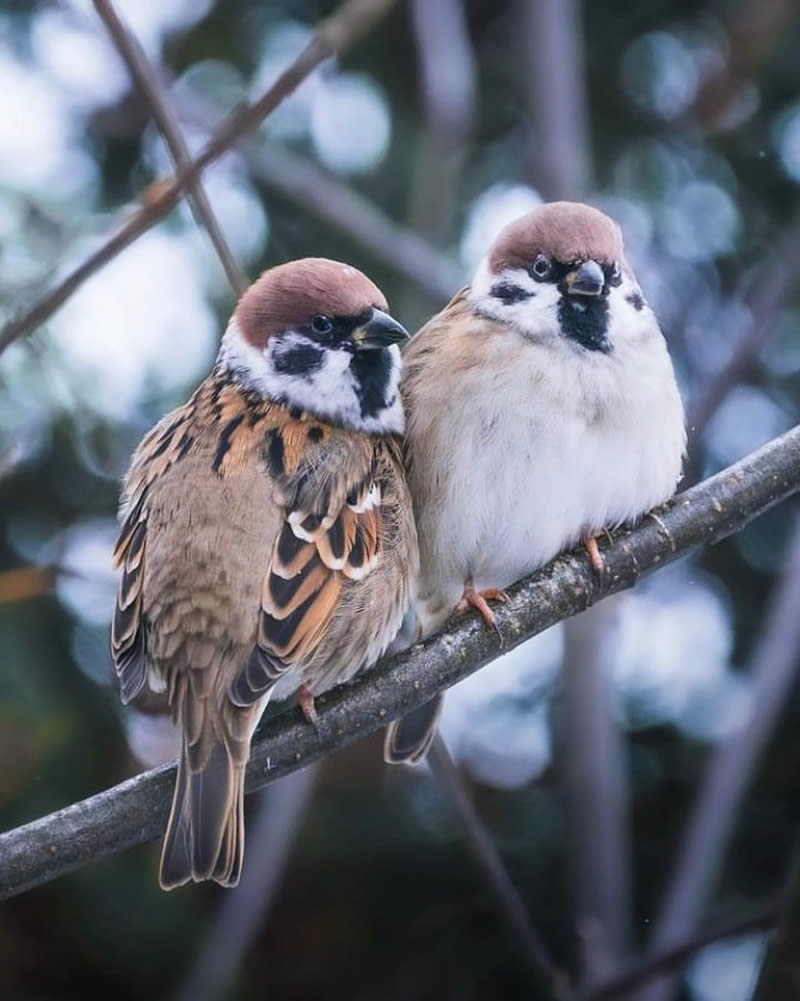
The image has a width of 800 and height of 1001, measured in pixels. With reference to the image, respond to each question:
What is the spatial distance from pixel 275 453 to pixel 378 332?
30 cm

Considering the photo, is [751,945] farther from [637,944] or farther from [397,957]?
[397,957]

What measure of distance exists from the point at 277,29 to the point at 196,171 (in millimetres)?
2683

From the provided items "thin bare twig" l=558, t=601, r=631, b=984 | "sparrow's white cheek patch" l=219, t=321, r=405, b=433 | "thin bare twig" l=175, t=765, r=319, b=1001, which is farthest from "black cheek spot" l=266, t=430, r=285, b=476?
"thin bare twig" l=558, t=601, r=631, b=984

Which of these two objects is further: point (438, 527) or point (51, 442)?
point (51, 442)

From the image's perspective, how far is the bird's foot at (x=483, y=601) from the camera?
2.69 m

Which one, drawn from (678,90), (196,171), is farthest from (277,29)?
(196,171)

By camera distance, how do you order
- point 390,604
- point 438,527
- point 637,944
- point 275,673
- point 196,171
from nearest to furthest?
point 196,171, point 275,673, point 390,604, point 438,527, point 637,944

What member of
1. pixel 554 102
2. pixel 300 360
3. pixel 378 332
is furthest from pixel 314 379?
pixel 554 102

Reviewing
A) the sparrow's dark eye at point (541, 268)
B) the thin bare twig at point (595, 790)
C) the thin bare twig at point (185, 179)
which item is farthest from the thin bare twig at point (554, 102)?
the thin bare twig at point (185, 179)

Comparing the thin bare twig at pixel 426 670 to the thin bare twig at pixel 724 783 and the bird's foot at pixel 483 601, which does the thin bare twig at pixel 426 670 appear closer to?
the bird's foot at pixel 483 601

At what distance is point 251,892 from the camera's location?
3586 mm

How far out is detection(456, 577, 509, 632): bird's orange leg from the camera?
2695 mm

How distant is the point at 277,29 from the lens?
4.86 meters

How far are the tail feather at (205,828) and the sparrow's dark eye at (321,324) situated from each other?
2.89 ft
